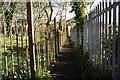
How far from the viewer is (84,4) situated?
24.2 feet

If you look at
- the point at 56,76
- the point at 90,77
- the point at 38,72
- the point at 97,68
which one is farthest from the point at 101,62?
the point at 38,72

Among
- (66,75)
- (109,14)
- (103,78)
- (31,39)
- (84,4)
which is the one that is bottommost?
(66,75)

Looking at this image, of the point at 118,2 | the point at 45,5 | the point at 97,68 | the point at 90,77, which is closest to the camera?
the point at 118,2

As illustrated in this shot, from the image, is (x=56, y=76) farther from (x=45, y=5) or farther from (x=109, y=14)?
(x=45, y=5)

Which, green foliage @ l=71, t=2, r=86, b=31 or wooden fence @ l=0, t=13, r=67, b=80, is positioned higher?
green foliage @ l=71, t=2, r=86, b=31

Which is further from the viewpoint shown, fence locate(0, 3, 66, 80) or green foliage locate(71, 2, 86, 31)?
green foliage locate(71, 2, 86, 31)

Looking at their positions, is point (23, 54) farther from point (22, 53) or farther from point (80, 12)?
point (80, 12)

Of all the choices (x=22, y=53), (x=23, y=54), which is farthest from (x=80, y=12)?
(x=22, y=53)

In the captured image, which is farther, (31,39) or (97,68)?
(97,68)

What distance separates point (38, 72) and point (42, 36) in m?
1.46

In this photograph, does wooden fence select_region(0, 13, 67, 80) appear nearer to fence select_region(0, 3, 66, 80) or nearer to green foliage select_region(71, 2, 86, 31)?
fence select_region(0, 3, 66, 80)

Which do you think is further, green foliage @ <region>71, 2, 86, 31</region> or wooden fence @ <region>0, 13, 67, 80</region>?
green foliage @ <region>71, 2, 86, 31</region>

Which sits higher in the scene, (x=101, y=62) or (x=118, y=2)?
(x=118, y=2)

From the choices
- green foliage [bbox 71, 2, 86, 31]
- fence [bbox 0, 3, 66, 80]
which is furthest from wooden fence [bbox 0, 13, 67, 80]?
green foliage [bbox 71, 2, 86, 31]
